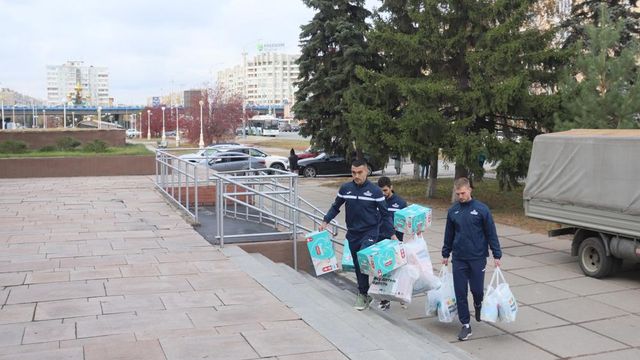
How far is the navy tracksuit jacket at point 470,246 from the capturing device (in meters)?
6.52

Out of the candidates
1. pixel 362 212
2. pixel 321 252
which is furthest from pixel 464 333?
pixel 321 252

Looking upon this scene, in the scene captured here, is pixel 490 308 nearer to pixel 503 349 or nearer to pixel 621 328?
pixel 503 349

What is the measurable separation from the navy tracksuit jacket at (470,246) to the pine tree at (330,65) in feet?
62.1

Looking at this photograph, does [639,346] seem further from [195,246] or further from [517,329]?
[195,246]

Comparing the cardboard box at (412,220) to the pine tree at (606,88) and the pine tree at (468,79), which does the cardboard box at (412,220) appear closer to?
the pine tree at (606,88)

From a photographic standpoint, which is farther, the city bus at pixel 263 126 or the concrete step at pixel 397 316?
the city bus at pixel 263 126

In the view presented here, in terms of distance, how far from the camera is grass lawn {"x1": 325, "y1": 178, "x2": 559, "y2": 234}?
51.7 ft

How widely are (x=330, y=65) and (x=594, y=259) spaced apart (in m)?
18.5

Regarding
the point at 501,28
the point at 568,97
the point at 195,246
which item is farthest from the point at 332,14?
the point at 195,246

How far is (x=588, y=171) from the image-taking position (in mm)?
10047

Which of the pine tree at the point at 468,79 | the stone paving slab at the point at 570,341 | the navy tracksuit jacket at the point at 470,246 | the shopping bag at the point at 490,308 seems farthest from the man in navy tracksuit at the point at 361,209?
the pine tree at the point at 468,79

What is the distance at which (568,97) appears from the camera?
16406 millimetres

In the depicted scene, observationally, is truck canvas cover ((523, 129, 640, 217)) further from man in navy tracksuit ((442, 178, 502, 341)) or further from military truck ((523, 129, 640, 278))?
man in navy tracksuit ((442, 178, 502, 341))

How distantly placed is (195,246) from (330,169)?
21540 millimetres
